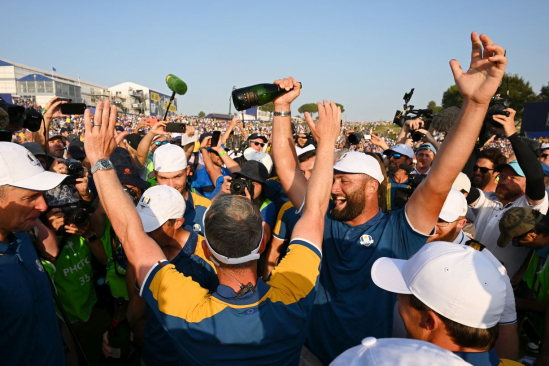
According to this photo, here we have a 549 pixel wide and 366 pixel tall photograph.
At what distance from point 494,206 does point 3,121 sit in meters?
5.38

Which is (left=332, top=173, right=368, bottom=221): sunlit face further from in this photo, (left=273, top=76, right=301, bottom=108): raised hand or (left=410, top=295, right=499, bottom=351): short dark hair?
(left=410, top=295, right=499, bottom=351): short dark hair

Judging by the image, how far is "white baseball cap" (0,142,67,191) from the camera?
Result: 1970mm

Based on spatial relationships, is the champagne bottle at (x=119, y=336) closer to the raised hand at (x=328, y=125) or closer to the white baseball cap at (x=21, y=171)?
the white baseball cap at (x=21, y=171)

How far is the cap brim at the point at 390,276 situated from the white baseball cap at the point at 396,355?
65cm

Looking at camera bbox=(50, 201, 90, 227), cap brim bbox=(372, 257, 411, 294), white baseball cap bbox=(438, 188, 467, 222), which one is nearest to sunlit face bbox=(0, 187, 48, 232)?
camera bbox=(50, 201, 90, 227)

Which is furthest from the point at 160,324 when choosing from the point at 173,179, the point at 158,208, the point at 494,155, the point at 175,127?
the point at 494,155

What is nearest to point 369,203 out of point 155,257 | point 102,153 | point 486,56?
point 486,56

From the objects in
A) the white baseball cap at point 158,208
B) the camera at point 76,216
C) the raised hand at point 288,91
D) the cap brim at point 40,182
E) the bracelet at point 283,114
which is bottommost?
the camera at point 76,216

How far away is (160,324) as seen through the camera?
2277mm

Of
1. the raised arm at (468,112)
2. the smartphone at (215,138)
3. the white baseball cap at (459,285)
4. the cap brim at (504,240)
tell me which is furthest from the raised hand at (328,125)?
the smartphone at (215,138)

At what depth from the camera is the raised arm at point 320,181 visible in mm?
1882

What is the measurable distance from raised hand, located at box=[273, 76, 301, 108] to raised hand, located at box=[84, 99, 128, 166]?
137cm

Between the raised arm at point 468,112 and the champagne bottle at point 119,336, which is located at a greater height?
the raised arm at point 468,112

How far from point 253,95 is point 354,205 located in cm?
116
